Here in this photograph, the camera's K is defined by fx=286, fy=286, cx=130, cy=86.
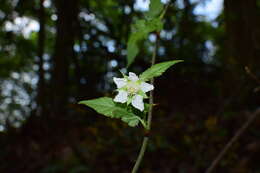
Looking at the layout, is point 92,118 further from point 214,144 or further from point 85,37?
point 214,144

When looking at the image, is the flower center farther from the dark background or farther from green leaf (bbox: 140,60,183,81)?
the dark background

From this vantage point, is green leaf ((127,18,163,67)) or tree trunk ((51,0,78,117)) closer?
green leaf ((127,18,163,67))

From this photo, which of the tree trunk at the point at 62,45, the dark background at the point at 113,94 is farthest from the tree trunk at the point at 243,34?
the tree trunk at the point at 62,45

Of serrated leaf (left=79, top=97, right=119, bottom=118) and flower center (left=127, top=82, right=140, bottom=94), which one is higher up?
flower center (left=127, top=82, right=140, bottom=94)

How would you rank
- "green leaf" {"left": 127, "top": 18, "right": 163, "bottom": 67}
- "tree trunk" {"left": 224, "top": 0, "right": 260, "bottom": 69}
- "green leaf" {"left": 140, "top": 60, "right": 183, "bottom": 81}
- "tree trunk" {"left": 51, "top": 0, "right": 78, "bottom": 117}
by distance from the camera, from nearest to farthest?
1. "green leaf" {"left": 140, "top": 60, "right": 183, "bottom": 81}
2. "green leaf" {"left": 127, "top": 18, "right": 163, "bottom": 67}
3. "tree trunk" {"left": 51, "top": 0, "right": 78, "bottom": 117}
4. "tree trunk" {"left": 224, "top": 0, "right": 260, "bottom": 69}

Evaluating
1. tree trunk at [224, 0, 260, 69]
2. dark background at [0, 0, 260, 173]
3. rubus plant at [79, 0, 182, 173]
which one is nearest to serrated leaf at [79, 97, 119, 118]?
rubus plant at [79, 0, 182, 173]

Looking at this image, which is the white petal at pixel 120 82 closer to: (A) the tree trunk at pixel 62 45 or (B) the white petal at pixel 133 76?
(B) the white petal at pixel 133 76

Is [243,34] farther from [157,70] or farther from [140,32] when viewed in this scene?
[157,70]
